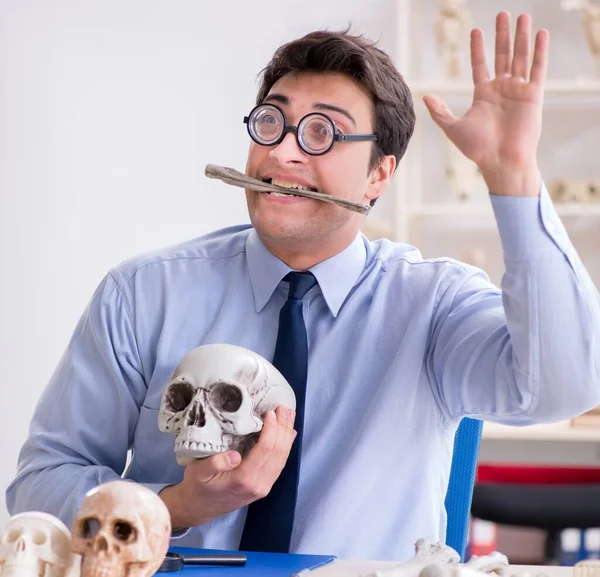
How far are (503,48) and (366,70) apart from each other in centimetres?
41

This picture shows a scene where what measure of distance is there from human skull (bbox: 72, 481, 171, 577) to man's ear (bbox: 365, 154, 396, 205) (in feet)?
3.08

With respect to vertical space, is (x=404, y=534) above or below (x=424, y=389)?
Result: below

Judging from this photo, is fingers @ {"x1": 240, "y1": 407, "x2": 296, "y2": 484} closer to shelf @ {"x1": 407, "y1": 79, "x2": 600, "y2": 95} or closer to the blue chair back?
the blue chair back

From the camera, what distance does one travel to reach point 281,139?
4.99 feet

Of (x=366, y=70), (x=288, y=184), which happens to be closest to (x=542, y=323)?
(x=288, y=184)

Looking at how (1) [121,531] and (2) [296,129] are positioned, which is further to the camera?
(2) [296,129]

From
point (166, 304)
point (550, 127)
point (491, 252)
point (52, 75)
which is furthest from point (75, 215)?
point (166, 304)

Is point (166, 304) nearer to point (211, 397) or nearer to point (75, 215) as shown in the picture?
point (211, 397)

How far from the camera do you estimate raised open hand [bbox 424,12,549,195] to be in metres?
1.21

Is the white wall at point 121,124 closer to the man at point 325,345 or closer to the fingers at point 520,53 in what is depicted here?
the man at point 325,345

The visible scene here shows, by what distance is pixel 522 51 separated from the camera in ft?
4.04

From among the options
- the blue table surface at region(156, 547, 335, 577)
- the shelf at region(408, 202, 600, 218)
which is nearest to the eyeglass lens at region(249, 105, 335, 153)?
the blue table surface at region(156, 547, 335, 577)

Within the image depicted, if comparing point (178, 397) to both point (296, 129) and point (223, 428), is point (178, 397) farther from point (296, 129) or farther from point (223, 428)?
point (296, 129)

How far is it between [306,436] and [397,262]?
0.36 metres
